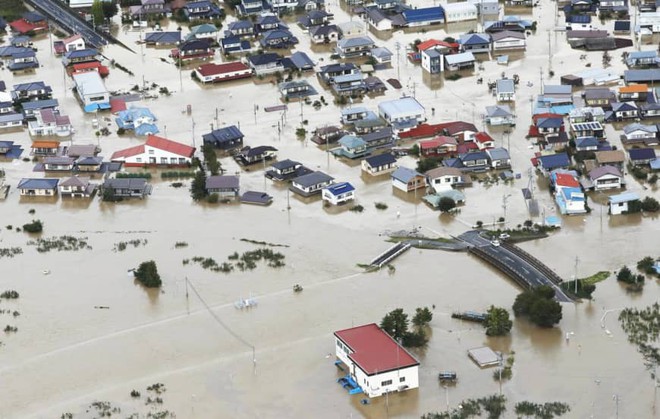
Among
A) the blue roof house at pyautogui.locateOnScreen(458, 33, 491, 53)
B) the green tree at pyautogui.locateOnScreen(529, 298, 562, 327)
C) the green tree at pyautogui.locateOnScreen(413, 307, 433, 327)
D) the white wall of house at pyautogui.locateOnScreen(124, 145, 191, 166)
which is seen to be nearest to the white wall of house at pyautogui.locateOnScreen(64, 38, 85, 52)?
the white wall of house at pyautogui.locateOnScreen(124, 145, 191, 166)

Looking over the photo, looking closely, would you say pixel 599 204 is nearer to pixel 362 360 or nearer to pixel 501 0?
pixel 362 360

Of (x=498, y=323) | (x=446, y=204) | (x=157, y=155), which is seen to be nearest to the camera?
(x=498, y=323)

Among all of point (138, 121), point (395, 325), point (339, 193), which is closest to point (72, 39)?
point (138, 121)

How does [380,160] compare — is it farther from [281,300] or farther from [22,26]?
[22,26]

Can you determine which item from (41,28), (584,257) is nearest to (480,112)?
(584,257)

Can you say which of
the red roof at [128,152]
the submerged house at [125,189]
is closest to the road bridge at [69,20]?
the red roof at [128,152]

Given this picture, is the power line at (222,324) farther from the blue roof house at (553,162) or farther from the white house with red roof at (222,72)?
the white house with red roof at (222,72)

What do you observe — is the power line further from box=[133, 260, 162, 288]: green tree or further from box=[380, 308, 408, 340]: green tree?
box=[380, 308, 408, 340]: green tree
